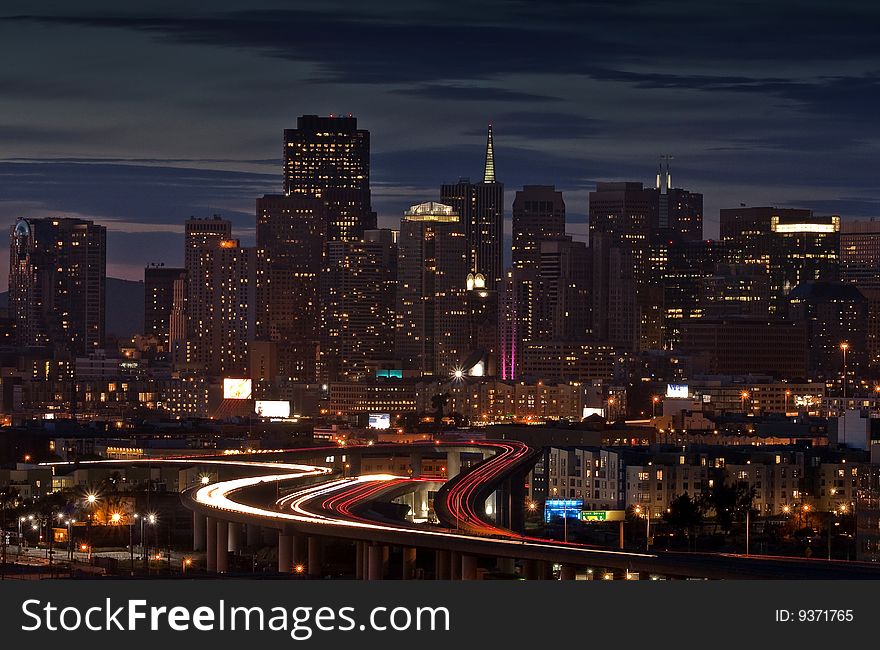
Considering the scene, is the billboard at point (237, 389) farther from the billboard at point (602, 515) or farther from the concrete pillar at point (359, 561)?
the concrete pillar at point (359, 561)

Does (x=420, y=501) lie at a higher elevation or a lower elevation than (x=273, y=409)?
lower

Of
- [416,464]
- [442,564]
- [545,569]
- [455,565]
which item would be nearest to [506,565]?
[545,569]

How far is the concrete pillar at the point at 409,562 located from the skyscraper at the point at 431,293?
12538 cm

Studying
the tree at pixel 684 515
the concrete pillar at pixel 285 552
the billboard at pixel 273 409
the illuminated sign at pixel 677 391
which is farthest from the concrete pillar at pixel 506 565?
the billboard at pixel 273 409

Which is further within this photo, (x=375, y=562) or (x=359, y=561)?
(x=359, y=561)

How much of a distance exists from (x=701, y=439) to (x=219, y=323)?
86.4 metres

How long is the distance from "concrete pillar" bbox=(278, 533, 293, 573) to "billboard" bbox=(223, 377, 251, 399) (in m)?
93.3

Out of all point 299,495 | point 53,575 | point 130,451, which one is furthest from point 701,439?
point 53,575

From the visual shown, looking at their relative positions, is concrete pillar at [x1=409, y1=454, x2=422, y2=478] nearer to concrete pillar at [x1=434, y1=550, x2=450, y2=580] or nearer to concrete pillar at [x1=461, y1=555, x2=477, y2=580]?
concrete pillar at [x1=434, y1=550, x2=450, y2=580]

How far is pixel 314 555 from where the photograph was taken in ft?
144

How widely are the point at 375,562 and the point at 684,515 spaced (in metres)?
17.6

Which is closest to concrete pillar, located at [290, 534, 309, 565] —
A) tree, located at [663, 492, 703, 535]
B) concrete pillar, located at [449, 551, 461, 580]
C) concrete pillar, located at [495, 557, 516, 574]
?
concrete pillar, located at [449, 551, 461, 580]

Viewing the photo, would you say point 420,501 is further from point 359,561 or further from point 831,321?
point 831,321
